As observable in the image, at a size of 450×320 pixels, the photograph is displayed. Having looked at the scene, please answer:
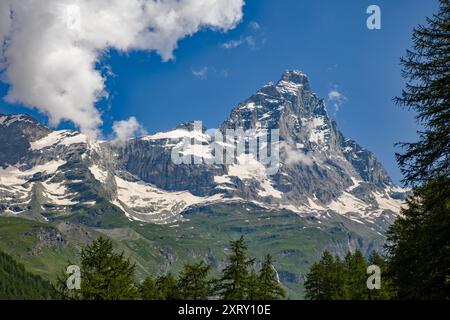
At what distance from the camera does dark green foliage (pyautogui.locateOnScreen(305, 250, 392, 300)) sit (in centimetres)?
5197

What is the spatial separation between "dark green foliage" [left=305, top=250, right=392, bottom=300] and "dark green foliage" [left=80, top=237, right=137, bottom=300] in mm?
21441

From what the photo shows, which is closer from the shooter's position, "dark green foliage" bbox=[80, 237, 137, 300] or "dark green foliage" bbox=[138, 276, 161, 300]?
"dark green foliage" bbox=[80, 237, 137, 300]

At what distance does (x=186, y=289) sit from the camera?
178 ft

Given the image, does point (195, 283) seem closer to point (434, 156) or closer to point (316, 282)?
point (316, 282)

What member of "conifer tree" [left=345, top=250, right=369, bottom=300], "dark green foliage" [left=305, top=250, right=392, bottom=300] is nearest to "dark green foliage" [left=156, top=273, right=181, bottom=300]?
"dark green foliage" [left=305, top=250, right=392, bottom=300]

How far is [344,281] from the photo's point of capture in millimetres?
55656

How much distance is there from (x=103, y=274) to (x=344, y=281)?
2548 centimetres

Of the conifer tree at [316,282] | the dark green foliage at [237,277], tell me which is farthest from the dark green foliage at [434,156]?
the conifer tree at [316,282]

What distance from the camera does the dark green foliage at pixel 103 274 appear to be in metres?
43.0

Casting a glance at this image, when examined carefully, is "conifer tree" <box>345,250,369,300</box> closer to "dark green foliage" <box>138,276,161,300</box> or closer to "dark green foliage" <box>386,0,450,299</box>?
"dark green foliage" <box>138,276,161,300</box>

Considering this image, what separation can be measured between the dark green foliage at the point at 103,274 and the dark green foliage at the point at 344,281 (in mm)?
21441

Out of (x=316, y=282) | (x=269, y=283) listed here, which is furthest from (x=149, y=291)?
(x=316, y=282)
